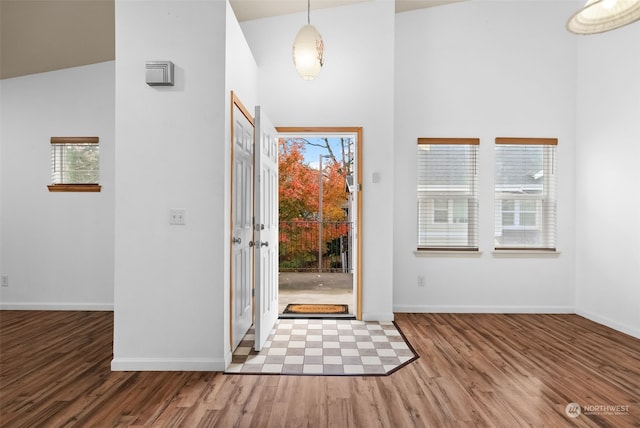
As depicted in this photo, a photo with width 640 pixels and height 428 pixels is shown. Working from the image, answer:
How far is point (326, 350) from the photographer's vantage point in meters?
3.46

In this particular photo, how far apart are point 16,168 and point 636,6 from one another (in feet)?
19.3

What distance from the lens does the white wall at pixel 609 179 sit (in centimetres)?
405

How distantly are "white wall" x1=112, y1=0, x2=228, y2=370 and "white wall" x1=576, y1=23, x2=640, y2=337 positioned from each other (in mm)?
3994

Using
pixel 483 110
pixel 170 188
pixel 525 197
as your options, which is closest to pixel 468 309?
pixel 525 197

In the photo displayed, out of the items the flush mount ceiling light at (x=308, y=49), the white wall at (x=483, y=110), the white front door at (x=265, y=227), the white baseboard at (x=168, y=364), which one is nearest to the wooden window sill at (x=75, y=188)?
the white front door at (x=265, y=227)

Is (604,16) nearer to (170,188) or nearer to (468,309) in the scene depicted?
(170,188)

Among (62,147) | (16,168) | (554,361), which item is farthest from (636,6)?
(16,168)

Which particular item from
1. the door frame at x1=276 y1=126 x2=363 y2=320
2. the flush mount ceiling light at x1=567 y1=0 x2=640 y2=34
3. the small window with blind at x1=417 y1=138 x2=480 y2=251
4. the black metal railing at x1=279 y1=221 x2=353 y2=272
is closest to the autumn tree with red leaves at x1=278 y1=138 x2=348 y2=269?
the black metal railing at x1=279 y1=221 x2=353 y2=272

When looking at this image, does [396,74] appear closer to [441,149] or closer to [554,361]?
[441,149]

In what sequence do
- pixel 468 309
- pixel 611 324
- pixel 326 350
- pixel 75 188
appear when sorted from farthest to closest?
pixel 468 309
pixel 75 188
pixel 611 324
pixel 326 350

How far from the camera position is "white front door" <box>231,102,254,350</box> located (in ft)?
10.9

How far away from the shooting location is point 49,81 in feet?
15.8

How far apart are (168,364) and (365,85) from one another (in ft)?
11.2

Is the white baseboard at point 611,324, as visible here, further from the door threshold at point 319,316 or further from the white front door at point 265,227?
the white front door at point 265,227
